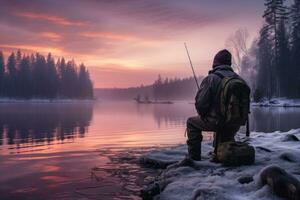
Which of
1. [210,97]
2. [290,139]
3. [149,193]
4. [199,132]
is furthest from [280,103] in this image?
[149,193]

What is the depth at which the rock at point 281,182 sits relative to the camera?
4.56 meters

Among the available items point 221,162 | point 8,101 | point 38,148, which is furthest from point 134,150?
point 8,101

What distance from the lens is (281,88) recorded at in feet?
206

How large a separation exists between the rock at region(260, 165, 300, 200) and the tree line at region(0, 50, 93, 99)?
12222 cm

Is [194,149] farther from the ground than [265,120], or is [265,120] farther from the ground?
[194,149]

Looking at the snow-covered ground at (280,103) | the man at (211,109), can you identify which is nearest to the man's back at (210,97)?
the man at (211,109)

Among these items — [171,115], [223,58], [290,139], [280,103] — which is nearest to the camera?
[223,58]

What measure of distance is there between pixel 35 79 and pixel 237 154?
406ft

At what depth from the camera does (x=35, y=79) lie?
406 ft

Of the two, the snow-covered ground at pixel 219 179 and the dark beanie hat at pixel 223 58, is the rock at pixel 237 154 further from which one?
the dark beanie hat at pixel 223 58

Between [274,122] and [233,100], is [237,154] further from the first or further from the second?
[274,122]

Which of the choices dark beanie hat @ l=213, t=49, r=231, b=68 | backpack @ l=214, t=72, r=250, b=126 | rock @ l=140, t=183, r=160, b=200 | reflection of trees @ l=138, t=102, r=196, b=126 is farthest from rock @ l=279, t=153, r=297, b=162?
reflection of trees @ l=138, t=102, r=196, b=126

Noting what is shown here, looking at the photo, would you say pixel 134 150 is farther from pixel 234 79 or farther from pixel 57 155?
pixel 234 79

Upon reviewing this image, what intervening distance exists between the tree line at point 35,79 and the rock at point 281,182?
122219 millimetres
